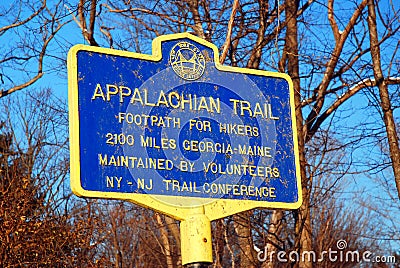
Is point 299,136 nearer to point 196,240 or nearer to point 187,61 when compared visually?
point 187,61

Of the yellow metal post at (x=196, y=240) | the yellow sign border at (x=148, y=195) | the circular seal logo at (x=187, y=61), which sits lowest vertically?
the yellow metal post at (x=196, y=240)

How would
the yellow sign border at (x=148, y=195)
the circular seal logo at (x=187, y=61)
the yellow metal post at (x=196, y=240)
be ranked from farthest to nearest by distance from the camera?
the circular seal logo at (x=187, y=61)
the yellow metal post at (x=196, y=240)
the yellow sign border at (x=148, y=195)

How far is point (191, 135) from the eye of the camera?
174 inches

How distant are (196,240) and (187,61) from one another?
3.59 feet

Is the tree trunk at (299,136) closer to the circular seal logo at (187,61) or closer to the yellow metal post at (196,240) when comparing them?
the circular seal logo at (187,61)

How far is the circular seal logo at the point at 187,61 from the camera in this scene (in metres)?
4.61

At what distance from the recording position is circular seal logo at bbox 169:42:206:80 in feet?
15.1

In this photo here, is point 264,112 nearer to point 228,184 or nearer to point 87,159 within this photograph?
point 228,184

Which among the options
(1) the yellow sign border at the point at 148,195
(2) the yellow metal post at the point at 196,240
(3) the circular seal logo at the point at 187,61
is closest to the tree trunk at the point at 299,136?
(3) the circular seal logo at the point at 187,61

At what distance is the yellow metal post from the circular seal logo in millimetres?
864

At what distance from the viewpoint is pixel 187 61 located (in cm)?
466

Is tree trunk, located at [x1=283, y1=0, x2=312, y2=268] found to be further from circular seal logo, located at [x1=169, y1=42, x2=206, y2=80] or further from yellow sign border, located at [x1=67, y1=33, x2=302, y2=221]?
yellow sign border, located at [x1=67, y1=33, x2=302, y2=221]

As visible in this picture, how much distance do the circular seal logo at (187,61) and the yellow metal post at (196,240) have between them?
0.86 m

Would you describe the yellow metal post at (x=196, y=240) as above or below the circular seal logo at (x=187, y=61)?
below
